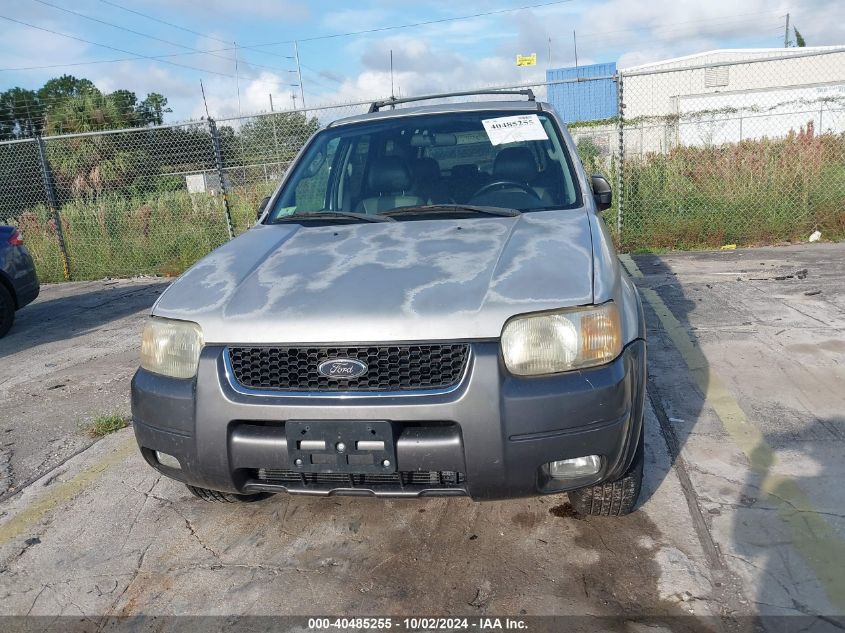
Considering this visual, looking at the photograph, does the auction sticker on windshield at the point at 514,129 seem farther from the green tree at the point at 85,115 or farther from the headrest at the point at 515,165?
the green tree at the point at 85,115

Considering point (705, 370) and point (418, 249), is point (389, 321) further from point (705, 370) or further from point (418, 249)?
point (705, 370)

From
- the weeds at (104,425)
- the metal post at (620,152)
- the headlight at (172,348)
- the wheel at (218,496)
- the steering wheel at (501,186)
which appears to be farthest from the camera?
the metal post at (620,152)

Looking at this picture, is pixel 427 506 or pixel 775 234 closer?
pixel 427 506

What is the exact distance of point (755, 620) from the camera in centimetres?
212

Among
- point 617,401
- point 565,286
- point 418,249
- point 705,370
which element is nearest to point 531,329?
point 565,286

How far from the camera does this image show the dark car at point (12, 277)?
6.96 m

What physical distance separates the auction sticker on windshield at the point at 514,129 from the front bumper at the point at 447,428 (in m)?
1.62

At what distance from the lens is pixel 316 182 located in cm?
381

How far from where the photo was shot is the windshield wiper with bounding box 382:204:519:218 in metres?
3.19

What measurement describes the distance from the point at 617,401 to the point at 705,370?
2546 mm

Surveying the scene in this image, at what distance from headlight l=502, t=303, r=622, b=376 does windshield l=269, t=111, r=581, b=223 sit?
1.09 meters

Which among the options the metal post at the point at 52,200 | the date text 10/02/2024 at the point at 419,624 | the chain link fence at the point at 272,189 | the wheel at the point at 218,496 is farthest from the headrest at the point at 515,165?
the metal post at the point at 52,200

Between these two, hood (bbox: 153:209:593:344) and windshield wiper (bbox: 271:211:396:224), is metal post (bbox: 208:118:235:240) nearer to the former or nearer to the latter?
windshield wiper (bbox: 271:211:396:224)

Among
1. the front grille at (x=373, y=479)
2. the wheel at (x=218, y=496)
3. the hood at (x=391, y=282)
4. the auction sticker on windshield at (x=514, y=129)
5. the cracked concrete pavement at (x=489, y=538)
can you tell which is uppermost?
the auction sticker on windshield at (x=514, y=129)
